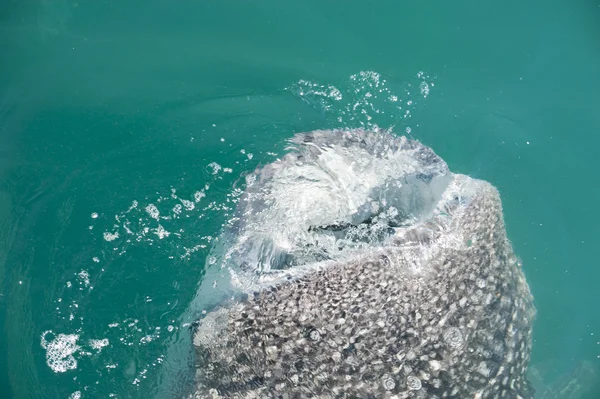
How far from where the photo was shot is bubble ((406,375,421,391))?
4.22 metres

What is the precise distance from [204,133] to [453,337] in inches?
148

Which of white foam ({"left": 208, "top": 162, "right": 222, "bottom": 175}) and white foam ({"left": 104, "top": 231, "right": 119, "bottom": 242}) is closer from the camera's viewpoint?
white foam ({"left": 104, "top": 231, "right": 119, "bottom": 242})

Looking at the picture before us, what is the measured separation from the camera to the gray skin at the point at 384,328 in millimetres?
4195

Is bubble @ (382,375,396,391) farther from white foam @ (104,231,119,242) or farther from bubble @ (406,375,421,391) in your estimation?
white foam @ (104,231,119,242)

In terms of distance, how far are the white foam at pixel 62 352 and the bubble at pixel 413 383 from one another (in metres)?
3.40

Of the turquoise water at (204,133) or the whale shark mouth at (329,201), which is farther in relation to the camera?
the turquoise water at (204,133)

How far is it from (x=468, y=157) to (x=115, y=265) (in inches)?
191

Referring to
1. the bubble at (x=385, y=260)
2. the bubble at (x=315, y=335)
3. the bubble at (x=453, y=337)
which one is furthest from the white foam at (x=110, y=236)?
the bubble at (x=453, y=337)

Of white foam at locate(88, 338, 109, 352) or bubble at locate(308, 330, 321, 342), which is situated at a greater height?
bubble at locate(308, 330, 321, 342)

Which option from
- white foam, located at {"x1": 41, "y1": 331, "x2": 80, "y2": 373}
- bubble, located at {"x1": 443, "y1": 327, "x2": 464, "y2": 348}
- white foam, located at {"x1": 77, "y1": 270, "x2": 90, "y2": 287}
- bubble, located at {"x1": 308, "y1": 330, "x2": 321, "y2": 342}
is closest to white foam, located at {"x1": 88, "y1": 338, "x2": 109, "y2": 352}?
white foam, located at {"x1": 41, "y1": 331, "x2": 80, "y2": 373}

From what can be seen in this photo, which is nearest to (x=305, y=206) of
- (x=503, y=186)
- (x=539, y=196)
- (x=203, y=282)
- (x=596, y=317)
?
(x=203, y=282)

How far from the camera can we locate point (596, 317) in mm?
7180

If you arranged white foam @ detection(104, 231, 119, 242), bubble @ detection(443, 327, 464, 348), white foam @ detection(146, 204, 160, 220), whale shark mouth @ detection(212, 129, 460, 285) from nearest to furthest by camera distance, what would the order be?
bubble @ detection(443, 327, 464, 348), whale shark mouth @ detection(212, 129, 460, 285), white foam @ detection(104, 231, 119, 242), white foam @ detection(146, 204, 160, 220)

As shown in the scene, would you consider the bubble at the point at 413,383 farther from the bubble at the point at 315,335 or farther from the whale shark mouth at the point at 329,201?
the whale shark mouth at the point at 329,201
